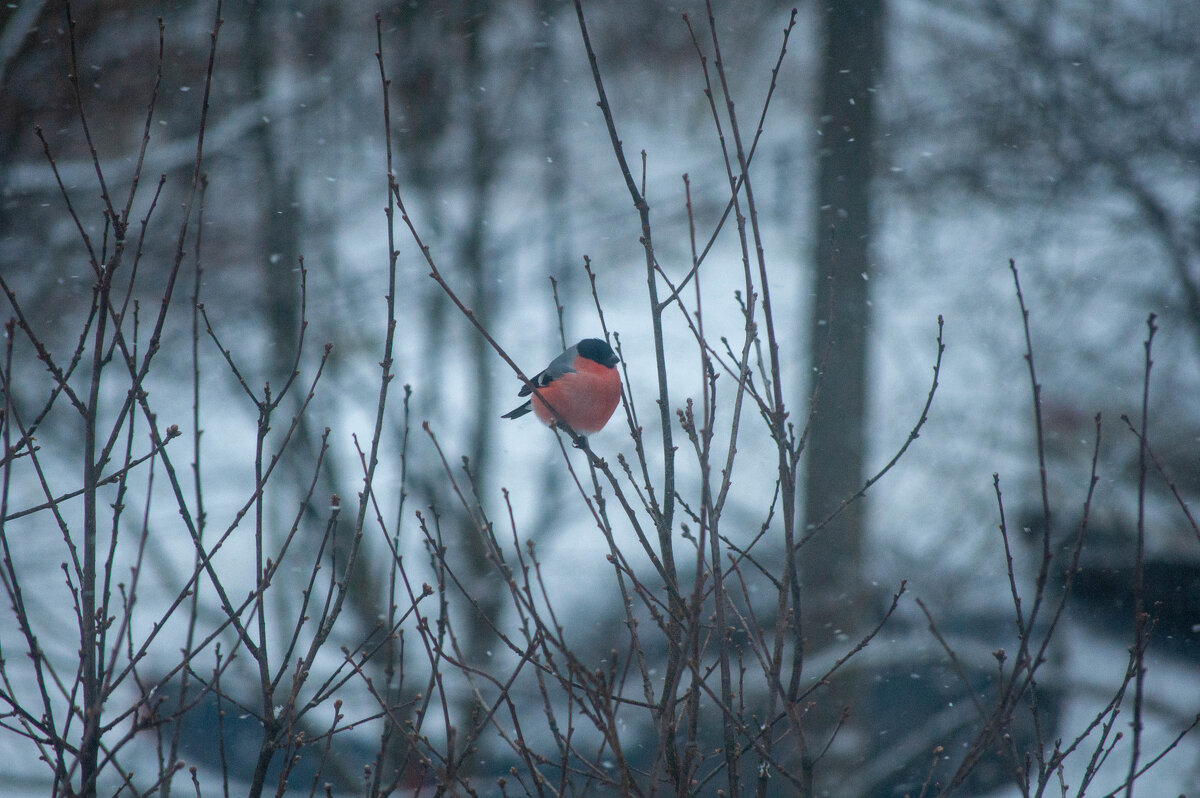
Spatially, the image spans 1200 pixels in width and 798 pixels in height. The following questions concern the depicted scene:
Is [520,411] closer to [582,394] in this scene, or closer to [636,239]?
[582,394]

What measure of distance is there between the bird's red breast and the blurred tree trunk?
269 centimetres

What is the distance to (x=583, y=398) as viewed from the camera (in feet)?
9.55

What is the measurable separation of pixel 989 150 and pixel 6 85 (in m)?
6.53

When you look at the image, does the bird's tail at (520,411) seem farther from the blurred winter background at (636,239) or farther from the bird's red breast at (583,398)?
the blurred winter background at (636,239)

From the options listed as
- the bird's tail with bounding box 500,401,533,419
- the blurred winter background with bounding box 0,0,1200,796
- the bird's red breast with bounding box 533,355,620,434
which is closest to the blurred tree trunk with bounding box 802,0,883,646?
the blurred winter background with bounding box 0,0,1200,796

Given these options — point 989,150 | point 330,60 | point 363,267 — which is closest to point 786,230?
point 989,150

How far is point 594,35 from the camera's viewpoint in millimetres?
6195

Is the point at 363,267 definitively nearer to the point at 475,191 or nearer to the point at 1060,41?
the point at 475,191

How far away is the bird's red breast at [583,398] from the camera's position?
9.54 ft

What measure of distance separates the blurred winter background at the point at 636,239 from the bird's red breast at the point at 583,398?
2.21 metres

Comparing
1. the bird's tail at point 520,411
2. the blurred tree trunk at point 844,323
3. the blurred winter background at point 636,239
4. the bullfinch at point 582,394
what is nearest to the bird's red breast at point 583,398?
the bullfinch at point 582,394

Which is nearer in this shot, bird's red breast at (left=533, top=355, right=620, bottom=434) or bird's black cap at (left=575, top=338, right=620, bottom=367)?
bird's red breast at (left=533, top=355, right=620, bottom=434)

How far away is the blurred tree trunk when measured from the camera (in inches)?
209

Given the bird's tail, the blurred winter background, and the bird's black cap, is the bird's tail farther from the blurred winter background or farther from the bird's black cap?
the blurred winter background
